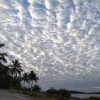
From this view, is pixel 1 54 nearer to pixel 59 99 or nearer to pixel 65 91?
pixel 59 99

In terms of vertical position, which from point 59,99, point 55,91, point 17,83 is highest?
point 17,83

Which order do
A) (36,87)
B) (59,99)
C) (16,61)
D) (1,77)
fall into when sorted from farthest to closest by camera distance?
1. (36,87)
2. (16,61)
3. (1,77)
4. (59,99)

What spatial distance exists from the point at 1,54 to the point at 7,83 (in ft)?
95.8

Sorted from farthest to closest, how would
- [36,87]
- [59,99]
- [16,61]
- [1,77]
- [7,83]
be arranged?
[36,87] < [16,61] < [7,83] < [1,77] < [59,99]

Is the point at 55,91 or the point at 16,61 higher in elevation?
the point at 16,61

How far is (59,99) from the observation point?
43844 millimetres

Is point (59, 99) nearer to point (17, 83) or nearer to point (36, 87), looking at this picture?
point (17, 83)

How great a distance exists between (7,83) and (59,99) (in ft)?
136

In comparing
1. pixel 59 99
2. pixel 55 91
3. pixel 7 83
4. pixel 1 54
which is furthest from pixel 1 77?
pixel 59 99

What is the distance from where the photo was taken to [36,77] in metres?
112

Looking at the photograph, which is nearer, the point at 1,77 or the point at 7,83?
the point at 1,77

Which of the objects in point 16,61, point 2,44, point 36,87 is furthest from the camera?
point 36,87

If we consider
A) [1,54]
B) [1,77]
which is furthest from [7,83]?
[1,54]

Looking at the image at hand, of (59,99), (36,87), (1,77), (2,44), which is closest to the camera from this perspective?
(59,99)
